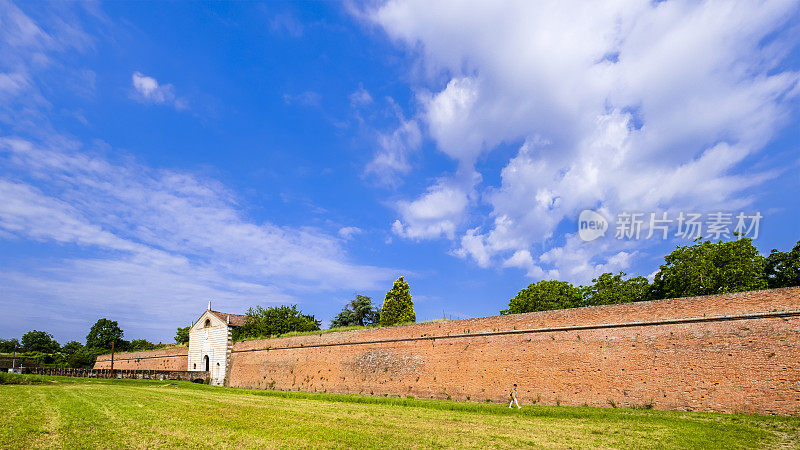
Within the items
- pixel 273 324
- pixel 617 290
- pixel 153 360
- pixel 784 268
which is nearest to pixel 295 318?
pixel 273 324

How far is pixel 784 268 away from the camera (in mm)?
23469

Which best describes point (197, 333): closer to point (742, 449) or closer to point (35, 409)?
point (35, 409)

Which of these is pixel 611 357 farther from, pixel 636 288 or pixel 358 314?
pixel 358 314

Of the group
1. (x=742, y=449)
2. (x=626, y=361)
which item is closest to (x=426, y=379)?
(x=626, y=361)

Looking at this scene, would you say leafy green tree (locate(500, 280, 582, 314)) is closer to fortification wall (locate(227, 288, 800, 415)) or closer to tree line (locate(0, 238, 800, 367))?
tree line (locate(0, 238, 800, 367))

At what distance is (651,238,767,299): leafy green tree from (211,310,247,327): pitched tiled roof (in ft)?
119

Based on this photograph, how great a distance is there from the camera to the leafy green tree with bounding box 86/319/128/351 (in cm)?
7769

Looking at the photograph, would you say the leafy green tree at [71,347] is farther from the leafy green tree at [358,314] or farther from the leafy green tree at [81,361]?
the leafy green tree at [358,314]

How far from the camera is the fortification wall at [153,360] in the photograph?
44000mm

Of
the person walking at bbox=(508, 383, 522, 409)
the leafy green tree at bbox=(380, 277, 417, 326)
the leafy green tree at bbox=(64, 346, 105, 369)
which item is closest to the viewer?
the person walking at bbox=(508, 383, 522, 409)

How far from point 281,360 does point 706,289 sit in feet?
89.7

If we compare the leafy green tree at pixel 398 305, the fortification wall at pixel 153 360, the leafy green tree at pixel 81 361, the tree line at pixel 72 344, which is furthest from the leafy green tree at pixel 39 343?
the leafy green tree at pixel 398 305

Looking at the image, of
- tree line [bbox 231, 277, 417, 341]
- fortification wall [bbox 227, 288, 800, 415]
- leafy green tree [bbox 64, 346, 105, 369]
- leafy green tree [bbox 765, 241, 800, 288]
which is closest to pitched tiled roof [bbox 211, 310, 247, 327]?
tree line [bbox 231, 277, 417, 341]

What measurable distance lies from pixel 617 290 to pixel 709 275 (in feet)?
22.2
